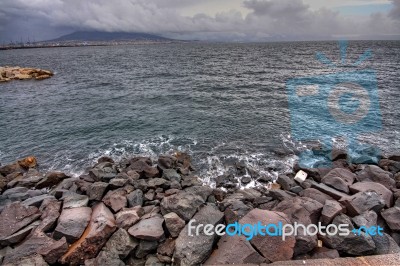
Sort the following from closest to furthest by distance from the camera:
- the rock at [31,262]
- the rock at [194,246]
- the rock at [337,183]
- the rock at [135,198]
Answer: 1. the rock at [194,246]
2. the rock at [31,262]
3. the rock at [135,198]
4. the rock at [337,183]

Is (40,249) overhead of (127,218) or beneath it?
beneath

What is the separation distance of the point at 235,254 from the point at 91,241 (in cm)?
408

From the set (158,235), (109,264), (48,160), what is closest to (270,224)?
(158,235)

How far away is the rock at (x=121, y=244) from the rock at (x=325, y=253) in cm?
497

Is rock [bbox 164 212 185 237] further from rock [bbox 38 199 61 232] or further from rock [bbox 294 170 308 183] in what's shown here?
rock [bbox 294 170 308 183]

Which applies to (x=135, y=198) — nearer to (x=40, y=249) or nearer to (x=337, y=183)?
(x=40, y=249)

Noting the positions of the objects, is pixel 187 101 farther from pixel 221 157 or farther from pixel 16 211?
pixel 16 211

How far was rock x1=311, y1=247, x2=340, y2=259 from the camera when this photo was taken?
638 cm

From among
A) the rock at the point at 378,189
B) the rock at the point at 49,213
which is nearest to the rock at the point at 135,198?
the rock at the point at 49,213

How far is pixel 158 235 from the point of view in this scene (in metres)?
7.05

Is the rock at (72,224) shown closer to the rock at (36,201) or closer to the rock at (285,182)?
the rock at (36,201)

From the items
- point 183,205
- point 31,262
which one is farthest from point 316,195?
point 31,262

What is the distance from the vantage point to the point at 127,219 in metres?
7.80

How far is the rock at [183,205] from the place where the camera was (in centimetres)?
800
